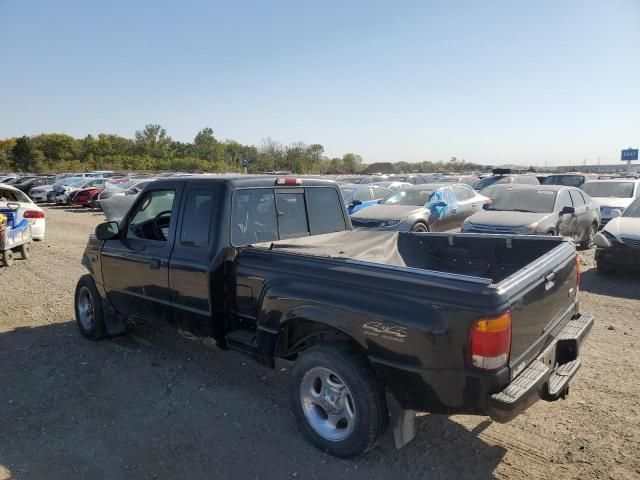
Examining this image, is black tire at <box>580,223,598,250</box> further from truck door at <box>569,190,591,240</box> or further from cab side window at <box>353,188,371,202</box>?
cab side window at <box>353,188,371,202</box>

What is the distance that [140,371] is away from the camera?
4.62 m

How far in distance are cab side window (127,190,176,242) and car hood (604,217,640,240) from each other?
24.0 feet

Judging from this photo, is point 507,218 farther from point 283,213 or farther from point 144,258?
point 144,258

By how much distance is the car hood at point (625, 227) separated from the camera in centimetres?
782

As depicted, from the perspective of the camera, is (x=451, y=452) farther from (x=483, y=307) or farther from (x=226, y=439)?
(x=226, y=439)

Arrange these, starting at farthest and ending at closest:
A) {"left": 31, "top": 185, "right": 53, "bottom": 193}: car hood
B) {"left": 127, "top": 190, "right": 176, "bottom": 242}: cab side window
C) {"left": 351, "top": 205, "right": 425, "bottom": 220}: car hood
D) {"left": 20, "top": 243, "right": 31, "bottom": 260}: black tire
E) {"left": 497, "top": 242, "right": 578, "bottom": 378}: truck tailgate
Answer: {"left": 31, "top": 185, "right": 53, "bottom": 193}: car hood → {"left": 351, "top": 205, "right": 425, "bottom": 220}: car hood → {"left": 20, "top": 243, "right": 31, "bottom": 260}: black tire → {"left": 127, "top": 190, "right": 176, "bottom": 242}: cab side window → {"left": 497, "top": 242, "right": 578, "bottom": 378}: truck tailgate

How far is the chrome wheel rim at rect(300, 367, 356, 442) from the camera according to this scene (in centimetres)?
310

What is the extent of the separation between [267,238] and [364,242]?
881 mm

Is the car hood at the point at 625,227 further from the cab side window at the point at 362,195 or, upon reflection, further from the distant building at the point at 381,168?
the distant building at the point at 381,168

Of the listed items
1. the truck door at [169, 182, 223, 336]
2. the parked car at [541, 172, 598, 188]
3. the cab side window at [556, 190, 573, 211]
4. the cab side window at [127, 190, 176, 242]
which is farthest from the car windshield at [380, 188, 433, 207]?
the truck door at [169, 182, 223, 336]

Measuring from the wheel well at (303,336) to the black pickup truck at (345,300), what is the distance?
0.01 m

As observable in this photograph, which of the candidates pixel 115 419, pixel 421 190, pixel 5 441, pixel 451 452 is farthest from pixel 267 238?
pixel 421 190

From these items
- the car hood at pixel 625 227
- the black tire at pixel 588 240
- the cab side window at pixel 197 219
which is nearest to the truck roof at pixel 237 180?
the cab side window at pixel 197 219

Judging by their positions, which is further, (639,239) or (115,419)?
(639,239)
